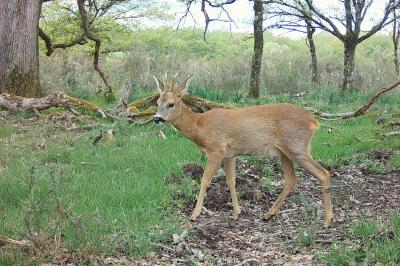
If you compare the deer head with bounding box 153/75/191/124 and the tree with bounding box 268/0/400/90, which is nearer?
the deer head with bounding box 153/75/191/124

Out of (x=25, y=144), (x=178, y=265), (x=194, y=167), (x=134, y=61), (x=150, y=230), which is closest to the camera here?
(x=178, y=265)

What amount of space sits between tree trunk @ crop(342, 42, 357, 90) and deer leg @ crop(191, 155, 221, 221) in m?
12.1

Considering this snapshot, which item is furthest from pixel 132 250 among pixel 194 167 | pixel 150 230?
pixel 194 167

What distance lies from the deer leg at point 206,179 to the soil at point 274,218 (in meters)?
0.09

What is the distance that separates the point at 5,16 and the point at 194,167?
22.8ft

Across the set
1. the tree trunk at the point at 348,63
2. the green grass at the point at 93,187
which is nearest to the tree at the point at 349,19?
the tree trunk at the point at 348,63

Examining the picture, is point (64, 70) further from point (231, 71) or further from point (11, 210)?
point (11, 210)

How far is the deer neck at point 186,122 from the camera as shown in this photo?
21.5 ft

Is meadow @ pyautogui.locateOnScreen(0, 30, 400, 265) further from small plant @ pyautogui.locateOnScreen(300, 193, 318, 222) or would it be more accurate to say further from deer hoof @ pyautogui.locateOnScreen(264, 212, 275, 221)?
deer hoof @ pyautogui.locateOnScreen(264, 212, 275, 221)

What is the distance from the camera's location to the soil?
4941 millimetres

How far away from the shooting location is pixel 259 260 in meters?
4.83

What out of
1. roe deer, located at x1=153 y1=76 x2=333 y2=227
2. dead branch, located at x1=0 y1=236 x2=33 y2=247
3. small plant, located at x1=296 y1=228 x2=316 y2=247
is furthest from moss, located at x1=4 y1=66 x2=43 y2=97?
small plant, located at x1=296 y1=228 x2=316 y2=247

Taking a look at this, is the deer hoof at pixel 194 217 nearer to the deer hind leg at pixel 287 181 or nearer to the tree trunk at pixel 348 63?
the deer hind leg at pixel 287 181

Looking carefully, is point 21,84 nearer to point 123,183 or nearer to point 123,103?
point 123,103
